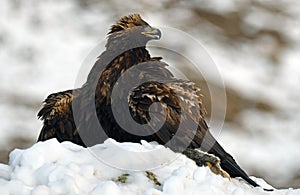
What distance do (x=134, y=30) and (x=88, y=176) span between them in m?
2.44

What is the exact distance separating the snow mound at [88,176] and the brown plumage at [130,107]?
2.61ft

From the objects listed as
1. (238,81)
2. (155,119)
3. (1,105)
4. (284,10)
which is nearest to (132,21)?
(155,119)

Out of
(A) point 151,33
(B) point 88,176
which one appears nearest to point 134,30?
(A) point 151,33

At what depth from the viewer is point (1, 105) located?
42.4 ft

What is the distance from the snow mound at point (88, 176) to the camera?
4477 millimetres

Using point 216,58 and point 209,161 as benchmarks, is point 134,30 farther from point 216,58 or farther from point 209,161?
point 216,58

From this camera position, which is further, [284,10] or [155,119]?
[284,10]

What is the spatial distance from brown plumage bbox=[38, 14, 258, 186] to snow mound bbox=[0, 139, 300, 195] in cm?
80

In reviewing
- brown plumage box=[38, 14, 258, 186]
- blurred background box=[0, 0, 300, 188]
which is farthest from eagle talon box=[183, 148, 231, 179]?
blurred background box=[0, 0, 300, 188]

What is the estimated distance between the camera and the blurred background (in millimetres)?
12266

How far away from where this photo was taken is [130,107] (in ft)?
19.4

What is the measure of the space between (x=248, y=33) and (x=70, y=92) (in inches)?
426

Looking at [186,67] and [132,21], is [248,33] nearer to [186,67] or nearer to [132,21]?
[186,67]

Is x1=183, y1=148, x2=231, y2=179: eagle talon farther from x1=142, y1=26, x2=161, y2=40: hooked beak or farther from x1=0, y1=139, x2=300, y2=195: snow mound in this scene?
x1=142, y1=26, x2=161, y2=40: hooked beak
